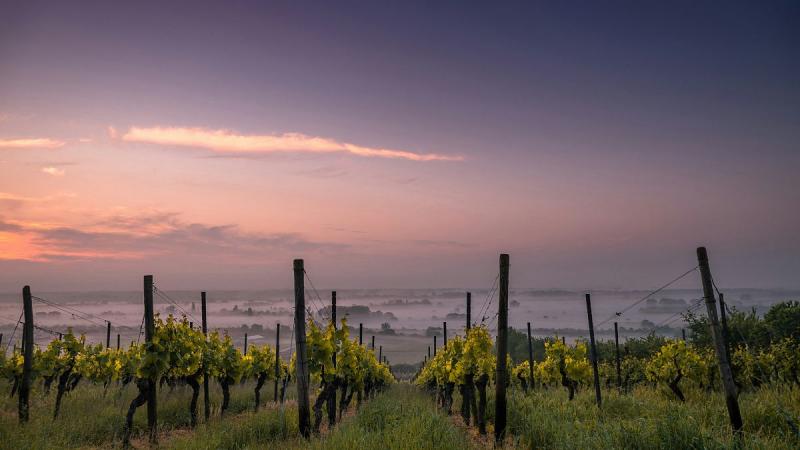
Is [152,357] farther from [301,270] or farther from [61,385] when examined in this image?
[61,385]

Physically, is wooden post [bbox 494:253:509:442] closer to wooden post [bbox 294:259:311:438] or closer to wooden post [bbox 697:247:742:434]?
wooden post [bbox 697:247:742:434]

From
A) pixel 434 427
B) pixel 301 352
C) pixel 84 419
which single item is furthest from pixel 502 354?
pixel 84 419

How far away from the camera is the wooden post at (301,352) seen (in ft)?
38.9

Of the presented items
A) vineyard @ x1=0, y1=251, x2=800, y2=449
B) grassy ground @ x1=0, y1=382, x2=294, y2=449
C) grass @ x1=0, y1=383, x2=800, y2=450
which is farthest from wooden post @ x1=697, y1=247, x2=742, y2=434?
grassy ground @ x1=0, y1=382, x2=294, y2=449

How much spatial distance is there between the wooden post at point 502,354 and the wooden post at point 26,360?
14.3 m

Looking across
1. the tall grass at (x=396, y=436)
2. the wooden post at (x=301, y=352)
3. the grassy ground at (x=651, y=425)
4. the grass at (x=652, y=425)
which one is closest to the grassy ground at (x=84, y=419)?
the wooden post at (x=301, y=352)

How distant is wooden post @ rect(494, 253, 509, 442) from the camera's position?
40.9 ft

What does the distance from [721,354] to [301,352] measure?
9.91 m

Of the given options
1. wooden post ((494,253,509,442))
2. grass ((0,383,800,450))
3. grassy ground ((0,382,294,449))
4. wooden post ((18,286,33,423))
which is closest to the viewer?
grass ((0,383,800,450))

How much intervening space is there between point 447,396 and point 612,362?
2162cm

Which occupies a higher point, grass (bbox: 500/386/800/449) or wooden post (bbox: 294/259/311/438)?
Answer: wooden post (bbox: 294/259/311/438)

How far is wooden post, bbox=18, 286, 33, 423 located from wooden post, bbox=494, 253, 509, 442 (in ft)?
47.0

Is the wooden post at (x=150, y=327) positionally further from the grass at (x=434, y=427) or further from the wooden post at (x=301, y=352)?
the wooden post at (x=301, y=352)

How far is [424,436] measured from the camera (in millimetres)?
9844
